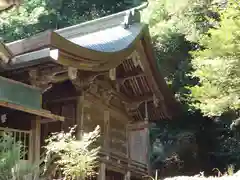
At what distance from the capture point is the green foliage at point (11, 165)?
630 cm

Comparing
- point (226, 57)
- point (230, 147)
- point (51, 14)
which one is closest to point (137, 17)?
point (226, 57)

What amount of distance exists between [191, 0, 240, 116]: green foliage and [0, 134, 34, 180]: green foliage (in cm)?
600

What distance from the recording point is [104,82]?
10719 millimetres

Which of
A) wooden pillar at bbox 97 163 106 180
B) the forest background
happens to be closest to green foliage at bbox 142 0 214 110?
the forest background

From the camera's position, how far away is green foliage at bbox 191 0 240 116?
10.3m

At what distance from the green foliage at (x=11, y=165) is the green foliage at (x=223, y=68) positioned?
6.00 meters

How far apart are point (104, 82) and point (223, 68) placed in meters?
3.17

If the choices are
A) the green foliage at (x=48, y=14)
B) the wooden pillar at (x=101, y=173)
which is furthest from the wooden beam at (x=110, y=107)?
the green foliage at (x=48, y=14)

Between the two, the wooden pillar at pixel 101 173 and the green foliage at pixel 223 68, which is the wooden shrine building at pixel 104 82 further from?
the green foliage at pixel 223 68

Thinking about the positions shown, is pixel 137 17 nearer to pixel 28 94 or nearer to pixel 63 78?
pixel 63 78

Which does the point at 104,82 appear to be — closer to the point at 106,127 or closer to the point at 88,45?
the point at 106,127

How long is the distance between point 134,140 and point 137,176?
1278mm

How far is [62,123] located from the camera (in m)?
9.60

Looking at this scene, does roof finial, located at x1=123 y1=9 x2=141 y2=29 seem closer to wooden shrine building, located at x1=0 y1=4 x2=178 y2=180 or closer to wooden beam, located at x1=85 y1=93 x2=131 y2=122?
wooden shrine building, located at x1=0 y1=4 x2=178 y2=180
